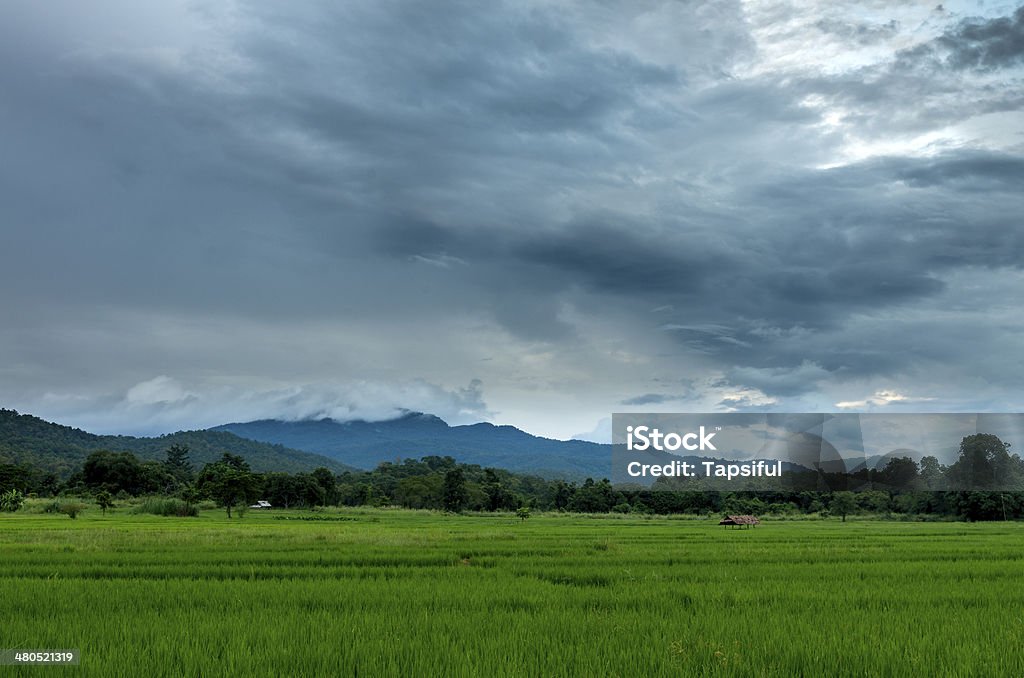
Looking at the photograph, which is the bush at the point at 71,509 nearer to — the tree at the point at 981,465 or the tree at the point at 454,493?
the tree at the point at 454,493

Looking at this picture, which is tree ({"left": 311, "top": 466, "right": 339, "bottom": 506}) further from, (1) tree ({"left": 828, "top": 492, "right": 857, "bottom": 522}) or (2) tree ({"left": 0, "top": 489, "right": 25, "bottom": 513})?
(1) tree ({"left": 828, "top": 492, "right": 857, "bottom": 522})

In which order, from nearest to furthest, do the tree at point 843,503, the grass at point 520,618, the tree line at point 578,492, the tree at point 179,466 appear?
the grass at point 520,618 → the tree line at point 578,492 → the tree at point 843,503 → the tree at point 179,466

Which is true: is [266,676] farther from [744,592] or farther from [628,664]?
[744,592]

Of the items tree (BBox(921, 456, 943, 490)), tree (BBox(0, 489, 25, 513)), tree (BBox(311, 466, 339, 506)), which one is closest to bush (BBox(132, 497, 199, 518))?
tree (BBox(0, 489, 25, 513))

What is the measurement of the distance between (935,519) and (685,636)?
78656mm

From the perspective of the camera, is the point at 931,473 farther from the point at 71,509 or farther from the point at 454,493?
the point at 71,509

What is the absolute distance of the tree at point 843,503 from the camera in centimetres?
7581

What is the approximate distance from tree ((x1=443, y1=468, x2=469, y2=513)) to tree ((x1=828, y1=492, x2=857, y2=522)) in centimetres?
4403

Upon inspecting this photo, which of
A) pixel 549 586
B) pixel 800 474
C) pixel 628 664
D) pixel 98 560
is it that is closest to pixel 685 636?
pixel 628 664

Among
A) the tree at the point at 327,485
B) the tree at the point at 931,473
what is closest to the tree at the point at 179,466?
the tree at the point at 327,485

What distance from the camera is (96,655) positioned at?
21.8ft

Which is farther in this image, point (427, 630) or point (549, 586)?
point (549, 586)

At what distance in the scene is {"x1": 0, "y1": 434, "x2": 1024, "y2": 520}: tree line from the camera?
72812 mm

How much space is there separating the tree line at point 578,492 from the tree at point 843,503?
0.37 feet
